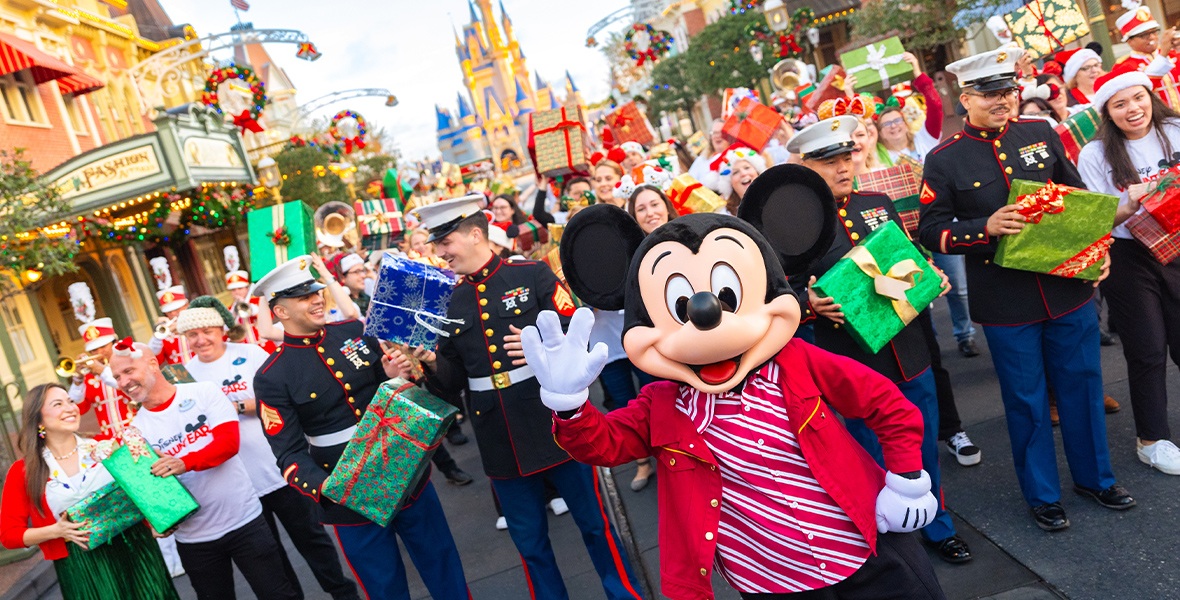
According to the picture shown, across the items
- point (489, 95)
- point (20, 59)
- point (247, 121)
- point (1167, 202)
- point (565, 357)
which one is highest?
point (489, 95)

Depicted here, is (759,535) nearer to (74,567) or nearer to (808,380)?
(808,380)

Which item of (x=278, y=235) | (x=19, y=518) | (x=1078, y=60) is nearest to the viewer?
(x=19, y=518)

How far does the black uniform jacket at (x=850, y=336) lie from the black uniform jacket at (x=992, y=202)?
0.26 m

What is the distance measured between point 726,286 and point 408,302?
65.0 inches

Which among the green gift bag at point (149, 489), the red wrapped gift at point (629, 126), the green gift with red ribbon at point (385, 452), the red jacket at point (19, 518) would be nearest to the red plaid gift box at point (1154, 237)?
the green gift with red ribbon at point (385, 452)

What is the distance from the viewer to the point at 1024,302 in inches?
142

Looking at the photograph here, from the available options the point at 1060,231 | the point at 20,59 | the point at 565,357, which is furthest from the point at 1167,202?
the point at 20,59

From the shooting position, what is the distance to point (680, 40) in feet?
176

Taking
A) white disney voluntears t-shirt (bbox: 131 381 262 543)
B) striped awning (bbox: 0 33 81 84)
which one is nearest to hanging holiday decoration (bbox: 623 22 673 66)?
striped awning (bbox: 0 33 81 84)

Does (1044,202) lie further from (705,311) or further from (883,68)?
(883,68)

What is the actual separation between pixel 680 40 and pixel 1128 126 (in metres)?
52.5

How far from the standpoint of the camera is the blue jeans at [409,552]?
3.65 metres

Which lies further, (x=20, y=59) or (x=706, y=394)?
(x=20, y=59)

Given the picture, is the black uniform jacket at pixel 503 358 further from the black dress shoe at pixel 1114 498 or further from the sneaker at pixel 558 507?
the black dress shoe at pixel 1114 498
